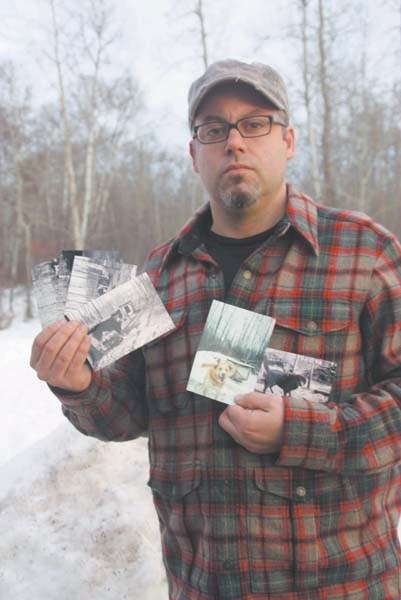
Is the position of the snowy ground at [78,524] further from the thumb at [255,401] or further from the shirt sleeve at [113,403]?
the thumb at [255,401]

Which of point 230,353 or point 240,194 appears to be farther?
point 240,194

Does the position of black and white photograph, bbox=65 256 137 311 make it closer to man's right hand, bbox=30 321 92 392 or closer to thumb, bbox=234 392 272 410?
man's right hand, bbox=30 321 92 392

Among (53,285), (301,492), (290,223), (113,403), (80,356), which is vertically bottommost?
(301,492)

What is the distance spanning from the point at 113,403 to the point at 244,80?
1.08m

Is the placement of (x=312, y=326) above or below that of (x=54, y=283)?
below

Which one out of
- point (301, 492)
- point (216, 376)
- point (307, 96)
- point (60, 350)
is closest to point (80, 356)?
point (60, 350)

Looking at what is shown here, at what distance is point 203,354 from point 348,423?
420mm

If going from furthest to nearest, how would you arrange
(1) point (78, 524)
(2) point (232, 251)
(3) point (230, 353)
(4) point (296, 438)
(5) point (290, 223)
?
1. (1) point (78, 524)
2. (2) point (232, 251)
3. (5) point (290, 223)
4. (3) point (230, 353)
5. (4) point (296, 438)

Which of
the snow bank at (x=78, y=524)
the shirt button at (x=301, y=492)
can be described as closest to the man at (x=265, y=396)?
the shirt button at (x=301, y=492)

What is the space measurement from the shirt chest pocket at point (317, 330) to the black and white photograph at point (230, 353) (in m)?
0.05

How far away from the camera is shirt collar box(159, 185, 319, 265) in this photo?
1.32 metres

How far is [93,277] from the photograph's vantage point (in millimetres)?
1231

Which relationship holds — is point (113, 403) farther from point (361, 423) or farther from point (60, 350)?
point (361, 423)

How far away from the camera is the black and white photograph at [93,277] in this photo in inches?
47.8
